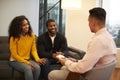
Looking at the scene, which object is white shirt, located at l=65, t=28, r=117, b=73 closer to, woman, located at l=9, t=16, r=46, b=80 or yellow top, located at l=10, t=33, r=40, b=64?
woman, located at l=9, t=16, r=46, b=80

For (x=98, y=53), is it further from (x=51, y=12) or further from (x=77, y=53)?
(x=51, y=12)

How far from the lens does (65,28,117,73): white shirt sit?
2.24 metres

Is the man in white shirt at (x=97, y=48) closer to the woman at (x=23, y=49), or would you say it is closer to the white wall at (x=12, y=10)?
the woman at (x=23, y=49)

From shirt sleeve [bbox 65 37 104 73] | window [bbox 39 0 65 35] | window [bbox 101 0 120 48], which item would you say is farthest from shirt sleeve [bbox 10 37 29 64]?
window [bbox 101 0 120 48]

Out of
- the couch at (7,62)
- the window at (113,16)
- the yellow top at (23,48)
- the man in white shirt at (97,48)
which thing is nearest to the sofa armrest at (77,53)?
the couch at (7,62)

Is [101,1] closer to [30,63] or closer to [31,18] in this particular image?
[31,18]

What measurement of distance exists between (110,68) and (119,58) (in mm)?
3031

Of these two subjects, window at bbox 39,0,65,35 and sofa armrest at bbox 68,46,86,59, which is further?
window at bbox 39,0,65,35

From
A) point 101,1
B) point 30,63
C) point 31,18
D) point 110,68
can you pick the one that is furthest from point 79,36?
point 110,68

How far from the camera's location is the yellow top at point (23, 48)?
3.54 meters

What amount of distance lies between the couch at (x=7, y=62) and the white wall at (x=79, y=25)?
0.79 metres

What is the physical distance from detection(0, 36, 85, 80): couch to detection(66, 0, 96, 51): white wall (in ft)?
2.58

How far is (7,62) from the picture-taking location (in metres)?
3.81

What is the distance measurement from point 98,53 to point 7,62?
6.56ft
